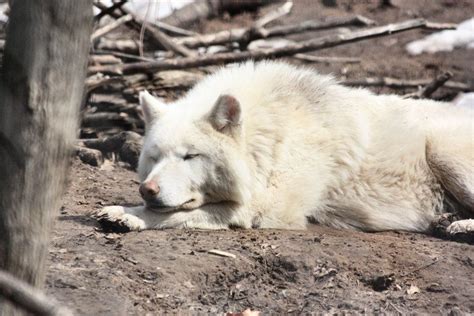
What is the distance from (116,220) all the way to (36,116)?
3039 mm

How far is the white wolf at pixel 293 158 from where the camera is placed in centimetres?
609

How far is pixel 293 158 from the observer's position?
21.1 feet

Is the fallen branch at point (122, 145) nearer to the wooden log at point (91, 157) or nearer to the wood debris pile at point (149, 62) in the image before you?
the wood debris pile at point (149, 62)

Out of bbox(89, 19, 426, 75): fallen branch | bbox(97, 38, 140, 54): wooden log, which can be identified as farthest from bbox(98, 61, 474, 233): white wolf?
bbox(97, 38, 140, 54): wooden log

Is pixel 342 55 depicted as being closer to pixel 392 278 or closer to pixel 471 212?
pixel 471 212

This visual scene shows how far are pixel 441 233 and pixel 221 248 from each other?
6.74ft

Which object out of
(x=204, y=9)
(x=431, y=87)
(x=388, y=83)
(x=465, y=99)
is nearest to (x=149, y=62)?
(x=388, y=83)

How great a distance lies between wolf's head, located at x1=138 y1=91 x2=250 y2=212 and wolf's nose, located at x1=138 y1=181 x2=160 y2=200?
200mm

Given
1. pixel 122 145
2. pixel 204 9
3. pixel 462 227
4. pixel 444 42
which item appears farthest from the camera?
pixel 444 42

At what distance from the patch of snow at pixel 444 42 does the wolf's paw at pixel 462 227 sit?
764 centimetres

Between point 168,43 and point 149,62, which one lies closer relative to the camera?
point 149,62

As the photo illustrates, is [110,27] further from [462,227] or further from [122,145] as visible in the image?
[462,227]

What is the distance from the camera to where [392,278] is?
5.45m

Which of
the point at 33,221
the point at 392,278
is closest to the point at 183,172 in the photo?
the point at 392,278
